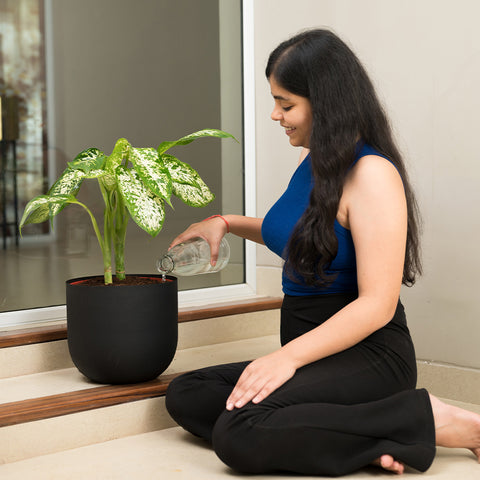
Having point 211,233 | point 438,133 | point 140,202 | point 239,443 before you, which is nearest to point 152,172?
point 140,202

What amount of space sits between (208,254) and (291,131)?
469 mm

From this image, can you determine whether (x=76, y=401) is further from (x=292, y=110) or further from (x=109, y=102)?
(x=109, y=102)

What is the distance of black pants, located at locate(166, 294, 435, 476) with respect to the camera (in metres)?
1.34

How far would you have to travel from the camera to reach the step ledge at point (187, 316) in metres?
1.91

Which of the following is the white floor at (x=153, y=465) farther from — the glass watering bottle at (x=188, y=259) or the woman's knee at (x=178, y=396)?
the glass watering bottle at (x=188, y=259)

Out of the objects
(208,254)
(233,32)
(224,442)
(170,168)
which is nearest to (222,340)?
(208,254)

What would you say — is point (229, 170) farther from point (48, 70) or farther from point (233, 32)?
point (48, 70)

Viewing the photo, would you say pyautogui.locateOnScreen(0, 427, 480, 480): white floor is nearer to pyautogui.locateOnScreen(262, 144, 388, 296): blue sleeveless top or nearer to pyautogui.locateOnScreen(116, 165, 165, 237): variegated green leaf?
pyautogui.locateOnScreen(262, 144, 388, 296): blue sleeveless top

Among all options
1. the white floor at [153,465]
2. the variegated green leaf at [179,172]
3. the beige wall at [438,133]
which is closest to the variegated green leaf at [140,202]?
the variegated green leaf at [179,172]

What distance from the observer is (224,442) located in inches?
54.4

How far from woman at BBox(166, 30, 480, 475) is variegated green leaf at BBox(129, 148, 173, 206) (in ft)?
0.86

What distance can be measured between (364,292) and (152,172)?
54 cm

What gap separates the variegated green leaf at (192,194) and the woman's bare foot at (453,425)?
737 millimetres

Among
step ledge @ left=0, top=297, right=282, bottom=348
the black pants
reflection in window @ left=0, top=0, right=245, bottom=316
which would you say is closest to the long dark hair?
the black pants
